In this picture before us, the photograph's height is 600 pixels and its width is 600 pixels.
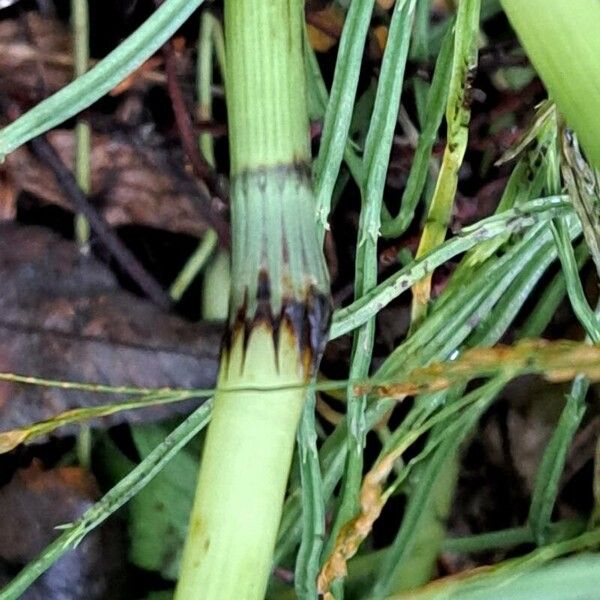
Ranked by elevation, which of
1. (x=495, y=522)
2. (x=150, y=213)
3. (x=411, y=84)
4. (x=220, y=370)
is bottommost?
(x=495, y=522)

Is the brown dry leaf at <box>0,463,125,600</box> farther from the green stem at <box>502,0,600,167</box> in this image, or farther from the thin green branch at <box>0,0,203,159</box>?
the green stem at <box>502,0,600,167</box>

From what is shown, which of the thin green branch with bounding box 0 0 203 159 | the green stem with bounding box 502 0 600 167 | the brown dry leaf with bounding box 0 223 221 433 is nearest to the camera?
the green stem with bounding box 502 0 600 167

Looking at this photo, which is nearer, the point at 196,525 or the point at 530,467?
the point at 196,525

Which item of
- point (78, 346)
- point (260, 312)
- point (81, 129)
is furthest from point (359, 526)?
point (81, 129)

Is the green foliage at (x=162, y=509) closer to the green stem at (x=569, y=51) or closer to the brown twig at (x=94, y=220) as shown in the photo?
the brown twig at (x=94, y=220)

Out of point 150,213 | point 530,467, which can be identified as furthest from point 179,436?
point 530,467

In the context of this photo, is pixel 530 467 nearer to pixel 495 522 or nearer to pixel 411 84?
pixel 495 522

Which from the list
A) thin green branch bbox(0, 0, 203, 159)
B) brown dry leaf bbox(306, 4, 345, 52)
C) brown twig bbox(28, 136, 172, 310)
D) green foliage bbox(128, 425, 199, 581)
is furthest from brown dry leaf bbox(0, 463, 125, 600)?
brown dry leaf bbox(306, 4, 345, 52)
